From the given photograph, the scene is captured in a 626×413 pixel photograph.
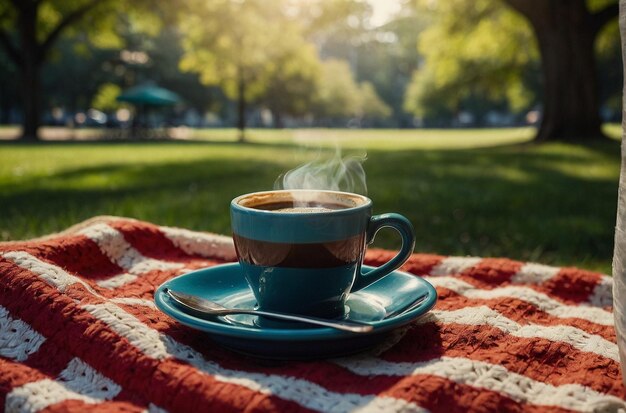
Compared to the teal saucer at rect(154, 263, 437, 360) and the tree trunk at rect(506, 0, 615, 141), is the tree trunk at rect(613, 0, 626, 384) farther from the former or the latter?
the tree trunk at rect(506, 0, 615, 141)

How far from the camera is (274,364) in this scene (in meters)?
1.12

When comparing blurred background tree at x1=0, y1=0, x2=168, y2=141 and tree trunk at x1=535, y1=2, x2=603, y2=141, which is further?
blurred background tree at x1=0, y1=0, x2=168, y2=141

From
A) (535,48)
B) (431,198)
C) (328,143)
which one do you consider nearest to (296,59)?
(328,143)

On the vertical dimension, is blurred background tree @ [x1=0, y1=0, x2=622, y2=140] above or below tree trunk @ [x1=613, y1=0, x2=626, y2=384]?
above

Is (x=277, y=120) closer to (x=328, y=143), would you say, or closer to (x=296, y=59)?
(x=296, y=59)

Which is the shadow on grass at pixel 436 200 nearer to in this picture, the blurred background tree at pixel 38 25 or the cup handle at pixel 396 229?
the cup handle at pixel 396 229

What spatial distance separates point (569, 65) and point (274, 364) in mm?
12152

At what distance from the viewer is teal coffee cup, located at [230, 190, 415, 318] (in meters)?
1.15

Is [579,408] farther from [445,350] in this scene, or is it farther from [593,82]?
[593,82]

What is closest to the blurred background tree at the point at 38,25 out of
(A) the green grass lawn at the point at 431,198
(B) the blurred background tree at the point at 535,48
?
(B) the blurred background tree at the point at 535,48

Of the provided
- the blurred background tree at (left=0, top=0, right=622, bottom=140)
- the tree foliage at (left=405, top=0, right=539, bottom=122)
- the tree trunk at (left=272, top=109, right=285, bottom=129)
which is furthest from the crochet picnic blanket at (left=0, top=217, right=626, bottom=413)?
the tree trunk at (left=272, top=109, right=285, bottom=129)

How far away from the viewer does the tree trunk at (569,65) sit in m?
11.5

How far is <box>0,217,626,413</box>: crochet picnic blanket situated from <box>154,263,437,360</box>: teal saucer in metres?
0.04

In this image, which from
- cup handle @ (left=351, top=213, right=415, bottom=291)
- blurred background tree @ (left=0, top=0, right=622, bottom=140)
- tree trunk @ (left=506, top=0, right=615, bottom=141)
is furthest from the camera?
blurred background tree @ (left=0, top=0, right=622, bottom=140)
